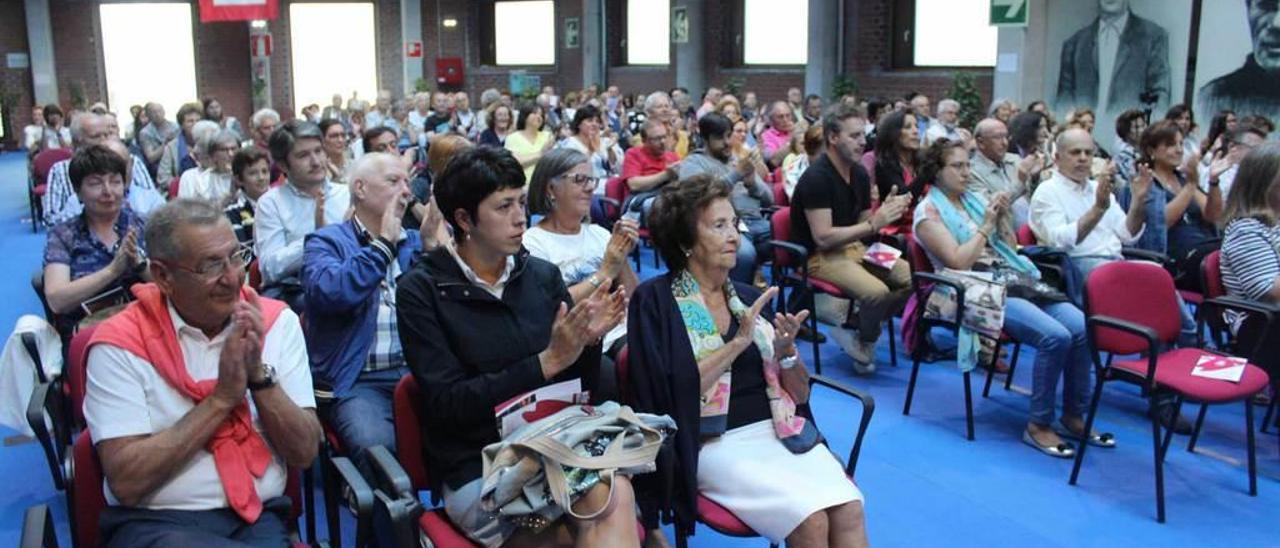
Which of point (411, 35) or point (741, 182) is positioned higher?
point (411, 35)

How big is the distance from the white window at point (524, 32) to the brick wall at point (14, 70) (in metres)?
8.98

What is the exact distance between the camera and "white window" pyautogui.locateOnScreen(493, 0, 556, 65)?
64.8ft

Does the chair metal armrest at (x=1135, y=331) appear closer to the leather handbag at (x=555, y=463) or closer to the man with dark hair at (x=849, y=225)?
the man with dark hair at (x=849, y=225)

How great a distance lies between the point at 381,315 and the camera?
3.13 m

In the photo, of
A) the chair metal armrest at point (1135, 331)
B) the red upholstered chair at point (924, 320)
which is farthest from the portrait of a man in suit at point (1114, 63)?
the chair metal armrest at point (1135, 331)

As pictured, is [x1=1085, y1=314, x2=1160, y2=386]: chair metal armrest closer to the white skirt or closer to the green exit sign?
the white skirt

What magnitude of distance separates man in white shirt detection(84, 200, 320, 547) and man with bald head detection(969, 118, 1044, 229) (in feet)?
12.6

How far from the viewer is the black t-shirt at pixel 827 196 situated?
4887 millimetres

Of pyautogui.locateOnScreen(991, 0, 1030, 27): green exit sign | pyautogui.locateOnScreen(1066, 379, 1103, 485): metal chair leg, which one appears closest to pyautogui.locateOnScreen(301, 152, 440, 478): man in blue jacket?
pyautogui.locateOnScreen(1066, 379, 1103, 485): metal chair leg

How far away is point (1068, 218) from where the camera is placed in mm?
4672

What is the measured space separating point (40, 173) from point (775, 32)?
1046 centimetres

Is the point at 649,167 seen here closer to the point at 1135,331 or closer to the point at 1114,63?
the point at 1135,331

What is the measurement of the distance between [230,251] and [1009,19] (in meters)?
10.9

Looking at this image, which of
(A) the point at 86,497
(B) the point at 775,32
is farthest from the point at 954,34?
(A) the point at 86,497
